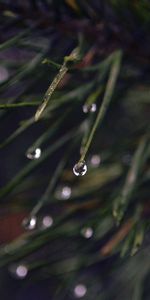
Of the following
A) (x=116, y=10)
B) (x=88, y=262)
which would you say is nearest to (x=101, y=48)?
(x=116, y=10)

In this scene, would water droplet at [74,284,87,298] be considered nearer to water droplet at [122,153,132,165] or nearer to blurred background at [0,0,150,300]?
blurred background at [0,0,150,300]

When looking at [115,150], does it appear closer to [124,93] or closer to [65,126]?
[124,93]

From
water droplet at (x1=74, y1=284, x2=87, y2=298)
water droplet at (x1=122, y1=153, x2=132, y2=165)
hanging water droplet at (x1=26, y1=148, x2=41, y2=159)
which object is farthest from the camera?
water droplet at (x1=74, y1=284, x2=87, y2=298)

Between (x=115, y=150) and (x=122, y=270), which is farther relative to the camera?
(x=122, y=270)

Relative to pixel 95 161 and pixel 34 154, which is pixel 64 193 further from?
pixel 34 154

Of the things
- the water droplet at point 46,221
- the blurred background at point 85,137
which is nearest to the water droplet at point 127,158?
the blurred background at point 85,137

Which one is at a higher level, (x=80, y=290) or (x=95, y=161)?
(x=95, y=161)

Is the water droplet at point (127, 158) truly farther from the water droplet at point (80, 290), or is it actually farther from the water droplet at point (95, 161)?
the water droplet at point (80, 290)

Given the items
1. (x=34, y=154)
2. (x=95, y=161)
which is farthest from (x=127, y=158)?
(x=34, y=154)

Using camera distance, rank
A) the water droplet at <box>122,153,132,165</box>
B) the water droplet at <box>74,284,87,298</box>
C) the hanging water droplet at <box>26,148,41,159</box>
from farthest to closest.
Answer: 1. the water droplet at <box>74,284,87,298</box>
2. the water droplet at <box>122,153,132,165</box>
3. the hanging water droplet at <box>26,148,41,159</box>

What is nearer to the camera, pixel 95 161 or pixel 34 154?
pixel 34 154

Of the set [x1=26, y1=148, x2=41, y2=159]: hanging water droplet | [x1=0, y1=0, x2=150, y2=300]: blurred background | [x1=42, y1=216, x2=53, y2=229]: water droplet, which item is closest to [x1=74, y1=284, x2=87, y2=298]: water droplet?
[x1=0, y1=0, x2=150, y2=300]: blurred background
